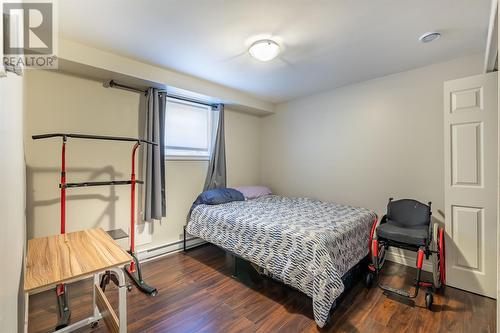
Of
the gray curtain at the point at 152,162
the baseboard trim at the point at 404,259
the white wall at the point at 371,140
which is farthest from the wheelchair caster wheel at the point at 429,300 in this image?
the gray curtain at the point at 152,162

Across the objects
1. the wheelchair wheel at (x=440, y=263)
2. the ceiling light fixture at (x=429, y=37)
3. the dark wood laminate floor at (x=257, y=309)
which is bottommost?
the dark wood laminate floor at (x=257, y=309)

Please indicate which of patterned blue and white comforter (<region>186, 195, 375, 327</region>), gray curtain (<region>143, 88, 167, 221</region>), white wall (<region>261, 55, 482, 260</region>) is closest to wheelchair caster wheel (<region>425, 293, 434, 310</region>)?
patterned blue and white comforter (<region>186, 195, 375, 327</region>)

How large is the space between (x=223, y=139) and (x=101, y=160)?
1813mm

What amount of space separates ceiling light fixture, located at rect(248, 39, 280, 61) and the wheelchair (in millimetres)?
2136

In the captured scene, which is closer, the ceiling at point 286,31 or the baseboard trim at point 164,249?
the ceiling at point 286,31

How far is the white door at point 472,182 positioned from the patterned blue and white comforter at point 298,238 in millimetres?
812

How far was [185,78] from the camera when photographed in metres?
3.03

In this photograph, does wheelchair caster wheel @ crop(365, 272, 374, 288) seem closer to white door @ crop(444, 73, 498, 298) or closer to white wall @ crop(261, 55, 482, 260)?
white door @ crop(444, 73, 498, 298)

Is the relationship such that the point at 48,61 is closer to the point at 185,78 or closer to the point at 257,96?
the point at 185,78

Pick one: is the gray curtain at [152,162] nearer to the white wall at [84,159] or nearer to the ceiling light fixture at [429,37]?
the white wall at [84,159]

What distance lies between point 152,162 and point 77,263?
5.99ft

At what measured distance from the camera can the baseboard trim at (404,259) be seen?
8.82 ft

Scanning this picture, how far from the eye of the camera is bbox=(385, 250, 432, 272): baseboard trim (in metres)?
2.69

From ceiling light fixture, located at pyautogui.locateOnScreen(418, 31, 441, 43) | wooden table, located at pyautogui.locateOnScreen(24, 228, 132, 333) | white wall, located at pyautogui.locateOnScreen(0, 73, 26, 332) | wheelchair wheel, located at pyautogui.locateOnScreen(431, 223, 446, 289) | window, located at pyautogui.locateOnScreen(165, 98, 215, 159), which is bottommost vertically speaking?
wheelchair wheel, located at pyautogui.locateOnScreen(431, 223, 446, 289)
